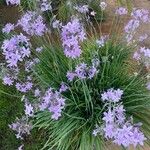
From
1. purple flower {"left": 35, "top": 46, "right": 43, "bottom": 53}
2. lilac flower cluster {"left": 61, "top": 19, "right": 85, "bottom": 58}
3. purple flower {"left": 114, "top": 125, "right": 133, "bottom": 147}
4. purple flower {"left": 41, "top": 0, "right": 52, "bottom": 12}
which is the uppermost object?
purple flower {"left": 41, "top": 0, "right": 52, "bottom": 12}

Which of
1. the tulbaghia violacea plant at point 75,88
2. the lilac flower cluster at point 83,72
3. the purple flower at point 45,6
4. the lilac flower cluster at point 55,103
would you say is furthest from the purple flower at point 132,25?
the lilac flower cluster at point 55,103

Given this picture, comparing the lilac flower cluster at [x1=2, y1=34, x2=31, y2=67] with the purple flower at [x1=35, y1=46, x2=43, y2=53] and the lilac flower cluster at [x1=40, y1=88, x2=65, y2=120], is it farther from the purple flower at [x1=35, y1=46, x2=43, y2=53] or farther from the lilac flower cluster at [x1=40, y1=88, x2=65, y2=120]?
the purple flower at [x1=35, y1=46, x2=43, y2=53]

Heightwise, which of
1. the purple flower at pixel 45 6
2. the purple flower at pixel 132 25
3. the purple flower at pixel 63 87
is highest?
the purple flower at pixel 45 6

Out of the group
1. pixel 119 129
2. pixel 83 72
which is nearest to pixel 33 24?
pixel 83 72

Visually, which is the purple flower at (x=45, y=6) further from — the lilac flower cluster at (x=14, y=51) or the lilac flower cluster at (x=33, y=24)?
the lilac flower cluster at (x=14, y=51)

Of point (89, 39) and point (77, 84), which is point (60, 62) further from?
point (89, 39)

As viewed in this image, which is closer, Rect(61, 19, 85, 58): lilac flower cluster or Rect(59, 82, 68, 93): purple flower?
Rect(61, 19, 85, 58): lilac flower cluster

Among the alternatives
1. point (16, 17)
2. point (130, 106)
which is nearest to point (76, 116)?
point (130, 106)

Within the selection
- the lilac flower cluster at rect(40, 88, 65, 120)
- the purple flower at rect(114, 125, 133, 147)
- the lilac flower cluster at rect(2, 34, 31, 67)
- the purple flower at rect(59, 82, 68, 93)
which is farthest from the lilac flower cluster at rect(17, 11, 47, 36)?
the purple flower at rect(114, 125, 133, 147)
